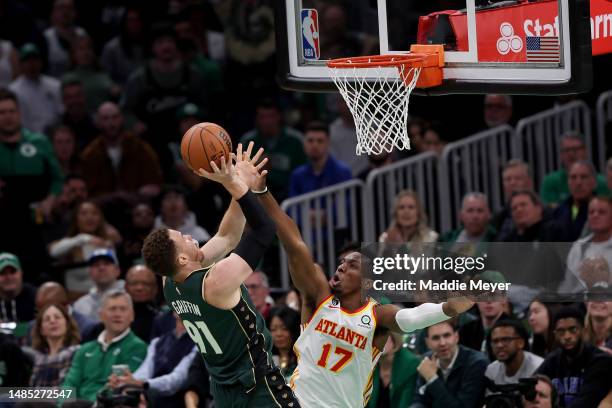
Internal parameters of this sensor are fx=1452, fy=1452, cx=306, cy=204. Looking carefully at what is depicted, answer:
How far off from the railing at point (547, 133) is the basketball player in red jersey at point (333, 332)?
604 centimetres

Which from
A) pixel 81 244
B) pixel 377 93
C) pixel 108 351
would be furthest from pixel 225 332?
pixel 81 244

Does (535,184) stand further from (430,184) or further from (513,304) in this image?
(513,304)

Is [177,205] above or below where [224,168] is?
below

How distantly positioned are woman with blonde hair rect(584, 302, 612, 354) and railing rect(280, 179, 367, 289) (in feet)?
12.4

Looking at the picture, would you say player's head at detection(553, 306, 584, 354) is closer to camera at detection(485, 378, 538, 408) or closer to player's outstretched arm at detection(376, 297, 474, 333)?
camera at detection(485, 378, 538, 408)

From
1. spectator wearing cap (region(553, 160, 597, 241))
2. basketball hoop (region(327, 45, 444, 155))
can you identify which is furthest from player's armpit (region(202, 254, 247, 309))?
spectator wearing cap (region(553, 160, 597, 241))

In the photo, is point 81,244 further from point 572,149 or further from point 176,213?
point 572,149

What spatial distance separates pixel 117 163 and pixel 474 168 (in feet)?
14.0

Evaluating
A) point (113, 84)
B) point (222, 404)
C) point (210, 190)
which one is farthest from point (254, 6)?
point (222, 404)

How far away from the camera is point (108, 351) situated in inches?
523

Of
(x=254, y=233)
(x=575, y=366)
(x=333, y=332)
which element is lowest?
(x=575, y=366)

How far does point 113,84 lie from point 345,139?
3450mm

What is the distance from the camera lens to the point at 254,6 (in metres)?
18.7

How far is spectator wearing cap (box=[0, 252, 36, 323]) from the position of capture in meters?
14.6
